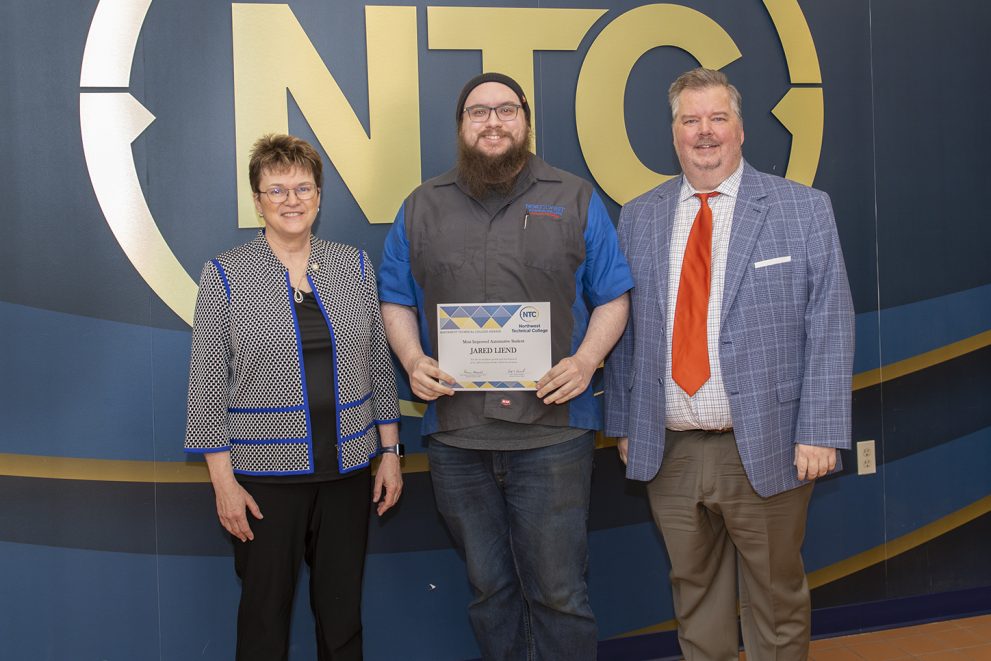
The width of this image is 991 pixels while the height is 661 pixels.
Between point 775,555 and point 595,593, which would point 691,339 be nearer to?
point 775,555

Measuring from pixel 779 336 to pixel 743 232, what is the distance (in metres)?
0.32

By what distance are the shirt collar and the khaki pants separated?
717mm

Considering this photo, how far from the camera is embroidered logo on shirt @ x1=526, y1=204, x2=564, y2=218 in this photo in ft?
8.14

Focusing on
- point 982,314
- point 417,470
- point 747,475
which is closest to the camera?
point 747,475

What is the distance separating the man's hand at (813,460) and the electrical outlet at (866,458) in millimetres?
1312

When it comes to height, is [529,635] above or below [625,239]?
below

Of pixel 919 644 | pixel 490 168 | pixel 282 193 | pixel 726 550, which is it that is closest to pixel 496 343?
pixel 490 168

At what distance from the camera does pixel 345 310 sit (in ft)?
8.04

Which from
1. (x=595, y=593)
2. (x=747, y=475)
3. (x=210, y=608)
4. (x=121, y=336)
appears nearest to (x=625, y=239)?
(x=747, y=475)

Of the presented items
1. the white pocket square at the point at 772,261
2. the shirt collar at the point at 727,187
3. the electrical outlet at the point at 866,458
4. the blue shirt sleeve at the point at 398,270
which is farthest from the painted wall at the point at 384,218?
the white pocket square at the point at 772,261

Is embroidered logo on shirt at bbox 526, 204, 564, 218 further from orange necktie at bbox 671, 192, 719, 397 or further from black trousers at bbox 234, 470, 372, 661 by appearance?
black trousers at bbox 234, 470, 372, 661

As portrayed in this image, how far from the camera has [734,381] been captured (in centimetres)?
235

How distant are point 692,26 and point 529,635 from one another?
7.90 feet

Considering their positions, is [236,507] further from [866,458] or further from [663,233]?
[866,458]
